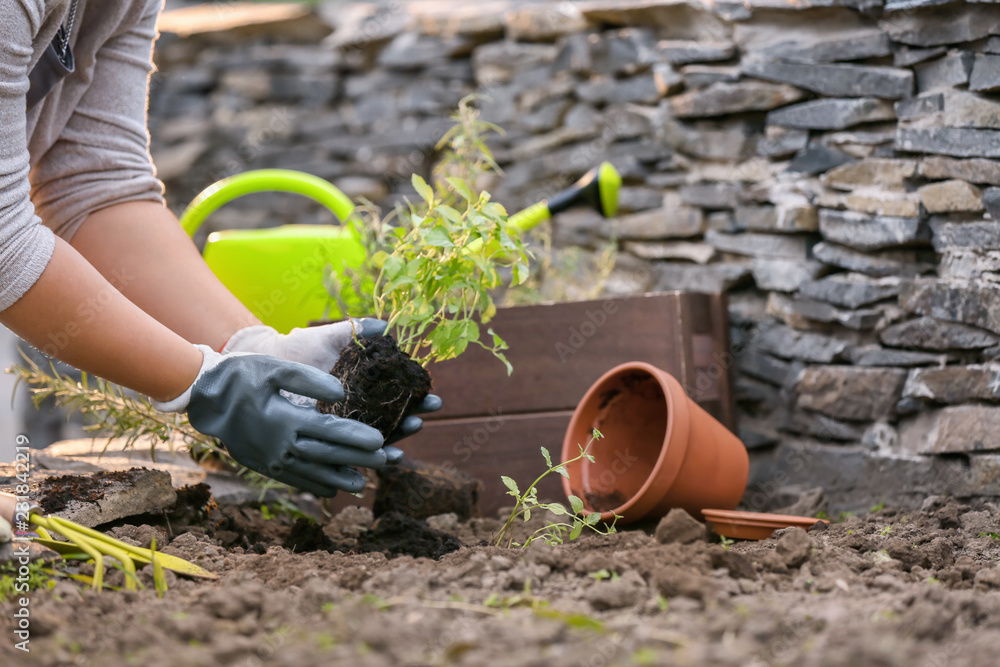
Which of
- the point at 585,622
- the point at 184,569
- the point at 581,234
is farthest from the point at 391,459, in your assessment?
the point at 581,234

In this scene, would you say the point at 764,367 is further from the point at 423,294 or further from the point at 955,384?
the point at 423,294

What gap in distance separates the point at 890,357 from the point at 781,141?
2.05ft

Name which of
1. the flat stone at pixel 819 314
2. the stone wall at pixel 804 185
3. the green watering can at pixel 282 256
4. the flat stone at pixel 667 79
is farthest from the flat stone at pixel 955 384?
the flat stone at pixel 667 79

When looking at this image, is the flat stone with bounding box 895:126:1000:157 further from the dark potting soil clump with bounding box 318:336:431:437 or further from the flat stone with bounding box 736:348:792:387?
the dark potting soil clump with bounding box 318:336:431:437

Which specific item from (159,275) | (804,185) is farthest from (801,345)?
(159,275)

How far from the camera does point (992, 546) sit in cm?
121

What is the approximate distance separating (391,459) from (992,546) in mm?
958

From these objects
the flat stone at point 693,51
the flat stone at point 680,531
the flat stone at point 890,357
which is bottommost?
the flat stone at point 680,531

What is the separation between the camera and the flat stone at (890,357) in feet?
5.53

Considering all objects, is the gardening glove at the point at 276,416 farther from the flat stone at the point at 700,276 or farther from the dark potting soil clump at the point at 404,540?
the flat stone at the point at 700,276

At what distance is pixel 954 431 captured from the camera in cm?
160

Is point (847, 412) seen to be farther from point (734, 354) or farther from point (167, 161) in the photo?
point (167, 161)

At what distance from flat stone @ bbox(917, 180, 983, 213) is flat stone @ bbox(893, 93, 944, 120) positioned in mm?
160

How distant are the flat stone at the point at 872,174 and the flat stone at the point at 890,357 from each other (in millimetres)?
372
